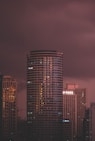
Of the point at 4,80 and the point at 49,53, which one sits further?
the point at 49,53

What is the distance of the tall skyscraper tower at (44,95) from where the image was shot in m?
55.9

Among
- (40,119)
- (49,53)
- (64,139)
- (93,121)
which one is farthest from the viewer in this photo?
(49,53)

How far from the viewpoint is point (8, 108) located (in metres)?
53.5

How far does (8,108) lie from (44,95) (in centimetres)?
680

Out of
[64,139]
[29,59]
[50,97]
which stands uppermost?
[29,59]

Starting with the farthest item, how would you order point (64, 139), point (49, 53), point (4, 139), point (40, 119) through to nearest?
point (49, 53) → point (40, 119) → point (64, 139) → point (4, 139)

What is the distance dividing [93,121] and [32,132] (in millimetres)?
20065

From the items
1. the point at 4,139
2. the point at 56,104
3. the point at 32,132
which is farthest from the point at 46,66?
the point at 4,139

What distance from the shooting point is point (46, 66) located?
62125mm

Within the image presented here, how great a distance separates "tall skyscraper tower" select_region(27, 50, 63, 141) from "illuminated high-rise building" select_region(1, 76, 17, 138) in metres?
2.33

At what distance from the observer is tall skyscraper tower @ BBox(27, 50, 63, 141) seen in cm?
5594

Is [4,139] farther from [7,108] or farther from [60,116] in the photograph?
[60,116]

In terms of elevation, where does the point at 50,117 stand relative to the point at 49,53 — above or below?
below

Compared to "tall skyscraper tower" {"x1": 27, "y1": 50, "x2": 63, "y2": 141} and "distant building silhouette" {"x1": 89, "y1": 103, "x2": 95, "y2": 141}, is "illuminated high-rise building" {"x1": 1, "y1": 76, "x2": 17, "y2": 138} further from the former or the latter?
"distant building silhouette" {"x1": 89, "y1": 103, "x2": 95, "y2": 141}
